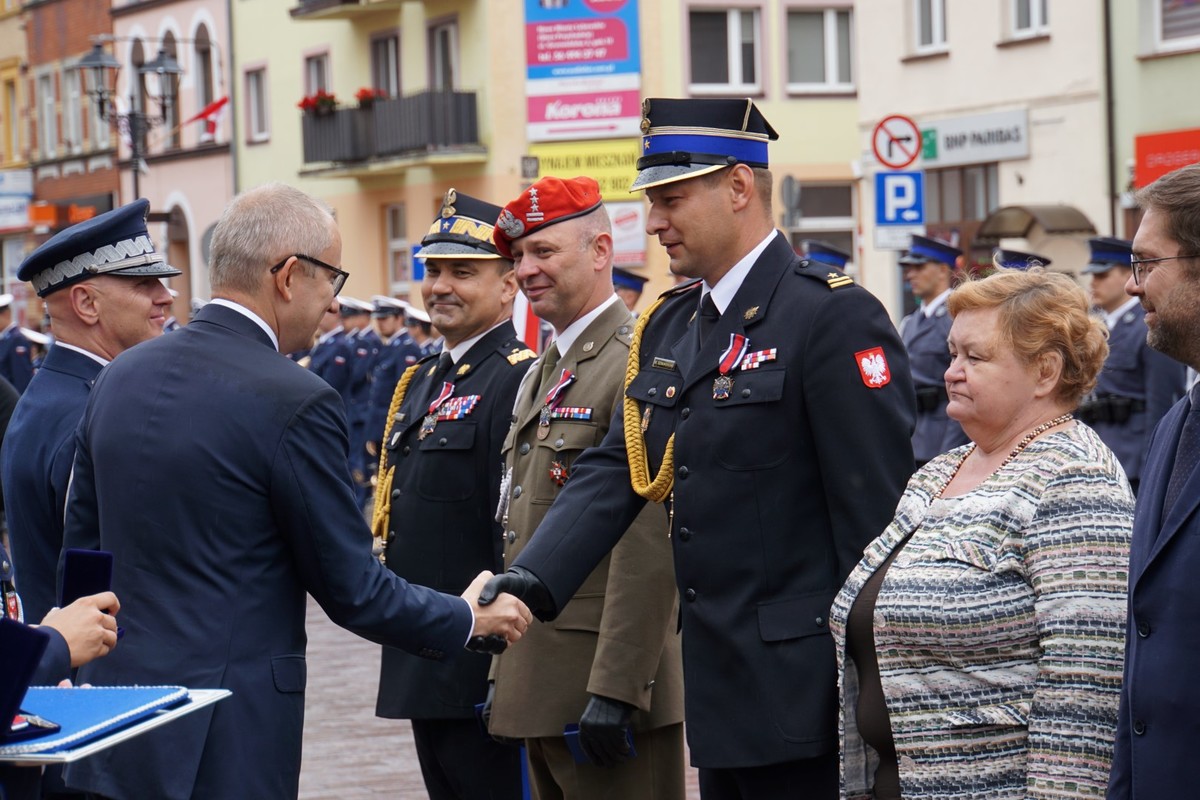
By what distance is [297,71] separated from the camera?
39000mm

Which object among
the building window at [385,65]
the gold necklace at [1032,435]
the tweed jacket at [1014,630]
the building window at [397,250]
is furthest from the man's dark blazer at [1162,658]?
the building window at [385,65]

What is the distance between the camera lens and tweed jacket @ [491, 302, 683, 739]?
5.21m

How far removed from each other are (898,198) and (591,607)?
11.5 meters

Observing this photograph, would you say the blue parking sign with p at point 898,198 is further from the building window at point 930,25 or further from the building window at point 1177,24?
the building window at point 930,25

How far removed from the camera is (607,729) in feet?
16.8

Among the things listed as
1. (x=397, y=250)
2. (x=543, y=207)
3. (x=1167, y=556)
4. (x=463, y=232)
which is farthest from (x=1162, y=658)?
(x=397, y=250)

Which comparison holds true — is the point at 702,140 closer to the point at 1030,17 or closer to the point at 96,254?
the point at 96,254

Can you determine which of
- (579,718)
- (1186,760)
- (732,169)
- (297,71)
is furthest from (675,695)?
(297,71)

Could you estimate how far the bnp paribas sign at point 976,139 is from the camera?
24391 millimetres

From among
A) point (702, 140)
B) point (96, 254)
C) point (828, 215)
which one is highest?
point (828, 215)

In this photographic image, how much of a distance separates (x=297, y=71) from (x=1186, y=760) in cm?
3700

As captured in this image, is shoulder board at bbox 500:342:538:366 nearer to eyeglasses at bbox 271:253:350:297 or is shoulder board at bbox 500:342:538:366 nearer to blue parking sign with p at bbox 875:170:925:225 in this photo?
eyeglasses at bbox 271:253:350:297

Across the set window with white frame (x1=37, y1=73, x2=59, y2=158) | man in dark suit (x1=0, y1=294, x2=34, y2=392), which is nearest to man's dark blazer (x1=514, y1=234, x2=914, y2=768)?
man in dark suit (x1=0, y1=294, x2=34, y2=392)

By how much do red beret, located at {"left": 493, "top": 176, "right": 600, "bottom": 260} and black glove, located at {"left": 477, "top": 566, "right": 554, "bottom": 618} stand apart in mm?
1239
